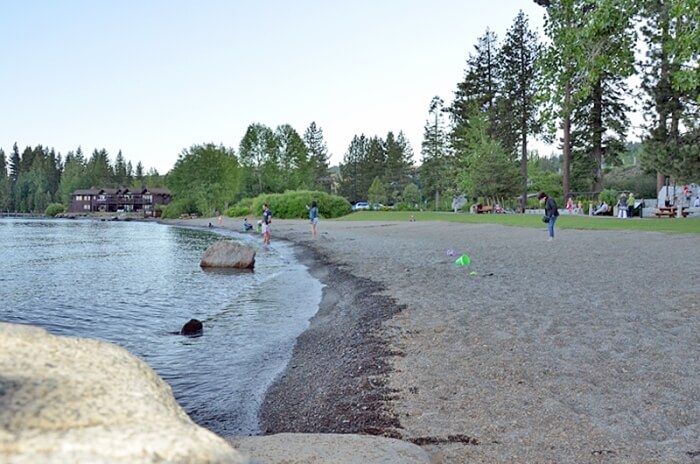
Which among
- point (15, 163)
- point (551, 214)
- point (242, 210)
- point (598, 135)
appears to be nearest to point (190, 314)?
point (551, 214)

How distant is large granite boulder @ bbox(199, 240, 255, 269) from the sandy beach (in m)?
9.33

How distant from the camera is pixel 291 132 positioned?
10862 cm

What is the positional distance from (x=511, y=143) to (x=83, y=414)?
227 feet

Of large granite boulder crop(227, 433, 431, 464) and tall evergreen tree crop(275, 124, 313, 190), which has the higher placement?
tall evergreen tree crop(275, 124, 313, 190)

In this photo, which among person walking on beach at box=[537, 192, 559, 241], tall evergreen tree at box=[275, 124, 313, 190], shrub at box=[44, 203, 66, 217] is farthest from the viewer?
shrub at box=[44, 203, 66, 217]

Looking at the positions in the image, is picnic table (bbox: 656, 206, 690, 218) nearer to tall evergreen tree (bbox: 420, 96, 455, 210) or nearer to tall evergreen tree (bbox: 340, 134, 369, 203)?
tall evergreen tree (bbox: 420, 96, 455, 210)

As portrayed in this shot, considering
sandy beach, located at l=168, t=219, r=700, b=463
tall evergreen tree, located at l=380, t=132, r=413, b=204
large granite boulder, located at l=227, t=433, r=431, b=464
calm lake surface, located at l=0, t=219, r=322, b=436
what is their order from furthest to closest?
tall evergreen tree, located at l=380, t=132, r=413, b=204 → calm lake surface, located at l=0, t=219, r=322, b=436 → sandy beach, located at l=168, t=219, r=700, b=463 → large granite boulder, located at l=227, t=433, r=431, b=464

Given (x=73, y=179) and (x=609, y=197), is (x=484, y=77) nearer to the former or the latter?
(x=609, y=197)

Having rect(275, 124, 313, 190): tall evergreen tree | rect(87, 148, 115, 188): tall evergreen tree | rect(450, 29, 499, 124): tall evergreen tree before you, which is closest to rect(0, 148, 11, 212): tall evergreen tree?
rect(87, 148, 115, 188): tall evergreen tree

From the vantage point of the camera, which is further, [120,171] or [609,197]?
[120,171]

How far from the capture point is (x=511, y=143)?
6606 cm

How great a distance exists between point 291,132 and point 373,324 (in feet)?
337

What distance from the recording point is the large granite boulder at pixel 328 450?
338 centimetres

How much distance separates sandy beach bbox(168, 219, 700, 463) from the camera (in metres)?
4.40
